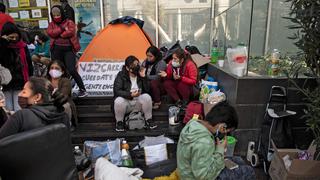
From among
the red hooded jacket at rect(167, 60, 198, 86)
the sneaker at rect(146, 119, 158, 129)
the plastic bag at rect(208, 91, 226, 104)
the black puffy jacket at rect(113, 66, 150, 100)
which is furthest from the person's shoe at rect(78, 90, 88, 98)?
the plastic bag at rect(208, 91, 226, 104)

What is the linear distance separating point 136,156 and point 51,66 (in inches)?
69.4

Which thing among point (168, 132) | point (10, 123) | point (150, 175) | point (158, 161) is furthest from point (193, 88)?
point (10, 123)

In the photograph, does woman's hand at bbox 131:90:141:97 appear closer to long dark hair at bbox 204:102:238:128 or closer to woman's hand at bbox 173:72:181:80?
woman's hand at bbox 173:72:181:80

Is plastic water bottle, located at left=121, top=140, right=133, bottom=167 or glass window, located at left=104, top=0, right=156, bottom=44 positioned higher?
glass window, located at left=104, top=0, right=156, bottom=44

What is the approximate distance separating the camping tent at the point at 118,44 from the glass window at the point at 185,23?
5.92 ft

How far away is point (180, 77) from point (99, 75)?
5.42 ft

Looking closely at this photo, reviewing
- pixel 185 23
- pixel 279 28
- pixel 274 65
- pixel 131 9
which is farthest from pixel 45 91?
pixel 185 23

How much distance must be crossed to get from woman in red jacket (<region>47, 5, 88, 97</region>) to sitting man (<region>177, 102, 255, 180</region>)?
9.66 feet

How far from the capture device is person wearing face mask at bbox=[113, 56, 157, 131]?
3.80 m

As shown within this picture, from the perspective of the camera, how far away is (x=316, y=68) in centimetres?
267

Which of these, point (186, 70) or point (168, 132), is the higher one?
point (186, 70)

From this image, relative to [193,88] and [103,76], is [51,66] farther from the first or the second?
[193,88]

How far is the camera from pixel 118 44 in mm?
5285

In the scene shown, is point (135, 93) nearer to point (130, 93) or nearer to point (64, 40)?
point (130, 93)
